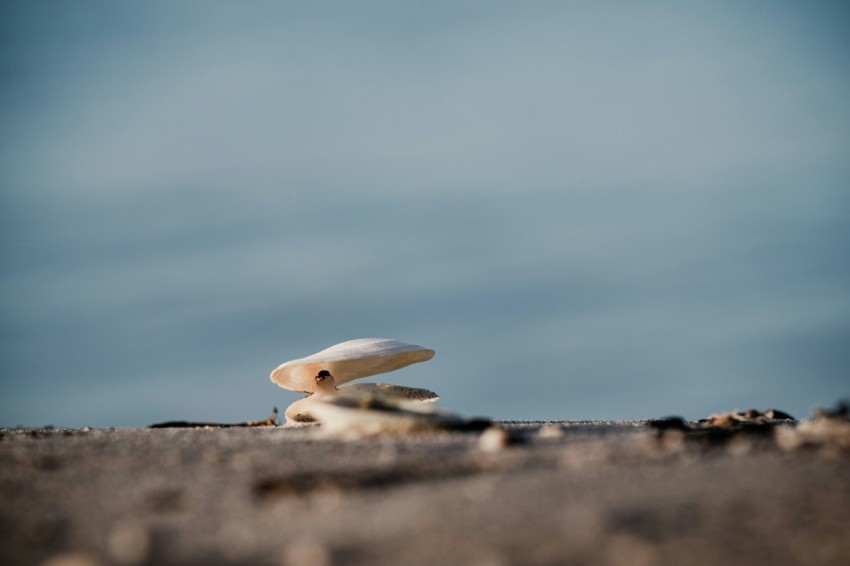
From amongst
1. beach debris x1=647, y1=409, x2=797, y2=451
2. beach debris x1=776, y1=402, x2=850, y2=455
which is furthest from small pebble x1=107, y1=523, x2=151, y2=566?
beach debris x1=776, y1=402, x2=850, y2=455

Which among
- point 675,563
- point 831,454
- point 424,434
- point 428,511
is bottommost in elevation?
point 675,563

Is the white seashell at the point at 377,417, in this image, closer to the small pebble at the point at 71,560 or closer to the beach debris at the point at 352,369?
the small pebble at the point at 71,560

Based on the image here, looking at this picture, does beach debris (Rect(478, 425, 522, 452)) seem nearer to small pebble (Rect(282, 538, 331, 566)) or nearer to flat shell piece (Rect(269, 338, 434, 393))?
small pebble (Rect(282, 538, 331, 566))

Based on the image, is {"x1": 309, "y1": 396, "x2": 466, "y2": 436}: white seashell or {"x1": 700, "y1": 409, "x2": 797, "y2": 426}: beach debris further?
{"x1": 700, "y1": 409, "x2": 797, "y2": 426}: beach debris

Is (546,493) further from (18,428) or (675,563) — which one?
(18,428)

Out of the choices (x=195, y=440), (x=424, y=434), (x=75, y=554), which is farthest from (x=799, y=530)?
(x=195, y=440)

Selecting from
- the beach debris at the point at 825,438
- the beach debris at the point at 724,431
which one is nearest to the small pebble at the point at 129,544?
the beach debris at the point at 724,431
